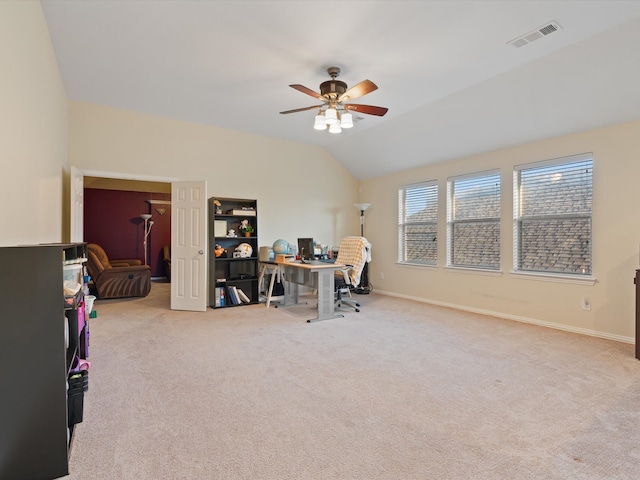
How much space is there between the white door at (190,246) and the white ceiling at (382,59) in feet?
3.97

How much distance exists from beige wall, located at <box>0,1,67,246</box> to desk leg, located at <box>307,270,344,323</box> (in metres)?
3.04

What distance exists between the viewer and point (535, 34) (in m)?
3.06

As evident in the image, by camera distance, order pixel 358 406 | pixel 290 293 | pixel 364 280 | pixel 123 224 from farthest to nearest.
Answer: pixel 123 224, pixel 364 280, pixel 290 293, pixel 358 406

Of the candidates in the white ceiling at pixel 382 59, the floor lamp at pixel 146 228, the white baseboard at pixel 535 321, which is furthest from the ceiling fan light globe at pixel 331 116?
the floor lamp at pixel 146 228

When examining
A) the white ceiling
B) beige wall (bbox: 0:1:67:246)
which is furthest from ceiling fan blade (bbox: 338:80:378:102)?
beige wall (bbox: 0:1:67:246)

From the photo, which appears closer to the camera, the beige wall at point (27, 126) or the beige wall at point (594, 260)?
the beige wall at point (27, 126)

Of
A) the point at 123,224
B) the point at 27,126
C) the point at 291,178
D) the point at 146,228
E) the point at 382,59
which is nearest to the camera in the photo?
the point at 27,126

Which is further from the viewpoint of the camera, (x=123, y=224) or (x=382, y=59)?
(x=123, y=224)

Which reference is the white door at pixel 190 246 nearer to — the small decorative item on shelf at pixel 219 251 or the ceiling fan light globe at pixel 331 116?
the small decorative item on shelf at pixel 219 251

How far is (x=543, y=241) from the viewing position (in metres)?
4.55

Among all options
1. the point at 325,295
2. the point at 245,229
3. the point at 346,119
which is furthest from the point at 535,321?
the point at 245,229

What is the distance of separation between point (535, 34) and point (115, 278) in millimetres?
6834

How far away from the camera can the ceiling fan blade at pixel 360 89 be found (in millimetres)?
3242

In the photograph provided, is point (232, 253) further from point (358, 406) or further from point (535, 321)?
→ point (535, 321)
